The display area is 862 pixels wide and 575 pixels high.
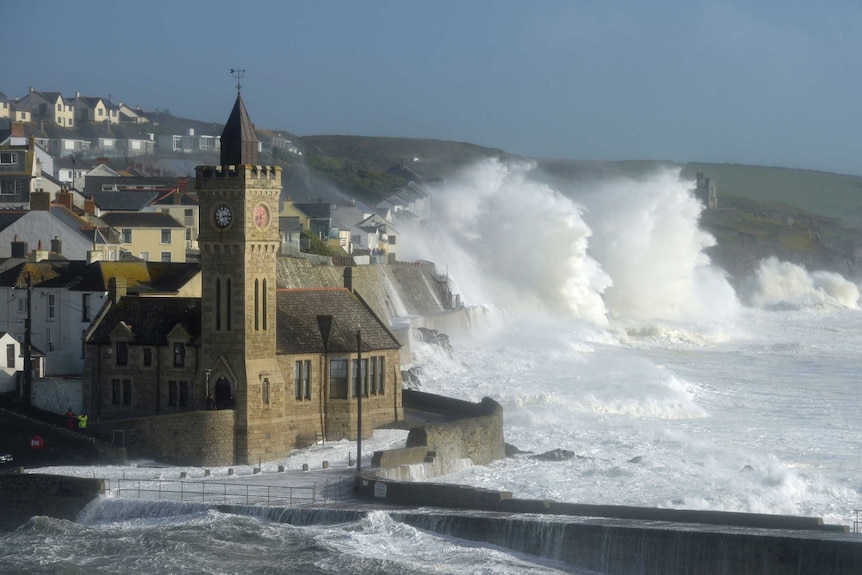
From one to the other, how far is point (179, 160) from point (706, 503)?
85226 mm

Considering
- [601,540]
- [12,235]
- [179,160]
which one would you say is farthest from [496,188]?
[601,540]

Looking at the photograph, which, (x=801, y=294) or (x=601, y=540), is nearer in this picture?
(x=601, y=540)

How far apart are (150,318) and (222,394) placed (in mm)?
3333

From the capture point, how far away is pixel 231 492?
32406 mm

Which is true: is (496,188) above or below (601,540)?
above

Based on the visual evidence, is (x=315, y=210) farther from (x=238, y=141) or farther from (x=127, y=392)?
(x=238, y=141)

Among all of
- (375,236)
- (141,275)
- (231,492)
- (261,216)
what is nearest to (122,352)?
(261,216)

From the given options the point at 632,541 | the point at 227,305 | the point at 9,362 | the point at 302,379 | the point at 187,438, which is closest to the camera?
the point at 632,541

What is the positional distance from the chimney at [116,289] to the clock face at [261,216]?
15.7ft

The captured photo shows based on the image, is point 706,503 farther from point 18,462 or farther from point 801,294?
point 801,294

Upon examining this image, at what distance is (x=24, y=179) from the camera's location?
6694 centimetres

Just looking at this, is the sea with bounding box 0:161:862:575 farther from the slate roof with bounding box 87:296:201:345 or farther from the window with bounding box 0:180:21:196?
the window with bounding box 0:180:21:196

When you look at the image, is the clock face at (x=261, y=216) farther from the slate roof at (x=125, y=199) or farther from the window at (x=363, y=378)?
the slate roof at (x=125, y=199)

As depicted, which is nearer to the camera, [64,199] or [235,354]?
[235,354]
